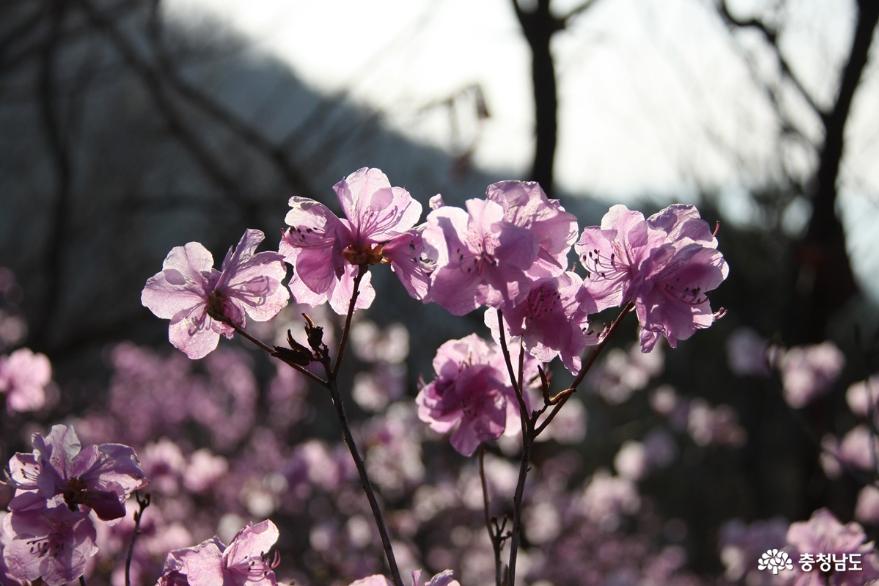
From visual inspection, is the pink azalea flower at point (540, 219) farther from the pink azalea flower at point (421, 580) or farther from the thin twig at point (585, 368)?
the pink azalea flower at point (421, 580)

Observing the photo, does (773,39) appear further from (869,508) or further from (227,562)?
(227,562)

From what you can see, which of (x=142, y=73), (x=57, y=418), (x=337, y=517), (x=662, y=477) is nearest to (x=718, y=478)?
(x=662, y=477)

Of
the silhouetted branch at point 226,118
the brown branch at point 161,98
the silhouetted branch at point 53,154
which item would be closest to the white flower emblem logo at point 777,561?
the silhouetted branch at point 226,118

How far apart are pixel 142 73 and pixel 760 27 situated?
9.70 feet

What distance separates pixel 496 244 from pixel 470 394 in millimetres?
364

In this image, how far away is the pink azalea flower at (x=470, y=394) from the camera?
153 centimetres

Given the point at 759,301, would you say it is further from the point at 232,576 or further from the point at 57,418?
the point at 232,576

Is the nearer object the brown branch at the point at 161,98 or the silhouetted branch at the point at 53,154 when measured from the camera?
the brown branch at the point at 161,98

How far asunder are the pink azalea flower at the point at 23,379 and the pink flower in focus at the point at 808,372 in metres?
3.32

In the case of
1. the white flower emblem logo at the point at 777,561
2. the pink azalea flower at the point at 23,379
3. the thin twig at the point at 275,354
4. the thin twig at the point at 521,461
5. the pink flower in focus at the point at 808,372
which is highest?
the pink azalea flower at the point at 23,379

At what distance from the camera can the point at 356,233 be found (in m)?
1.38

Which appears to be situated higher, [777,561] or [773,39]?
[773,39]

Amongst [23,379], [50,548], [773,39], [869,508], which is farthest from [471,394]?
[869,508]

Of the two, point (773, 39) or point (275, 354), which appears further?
point (773, 39)
